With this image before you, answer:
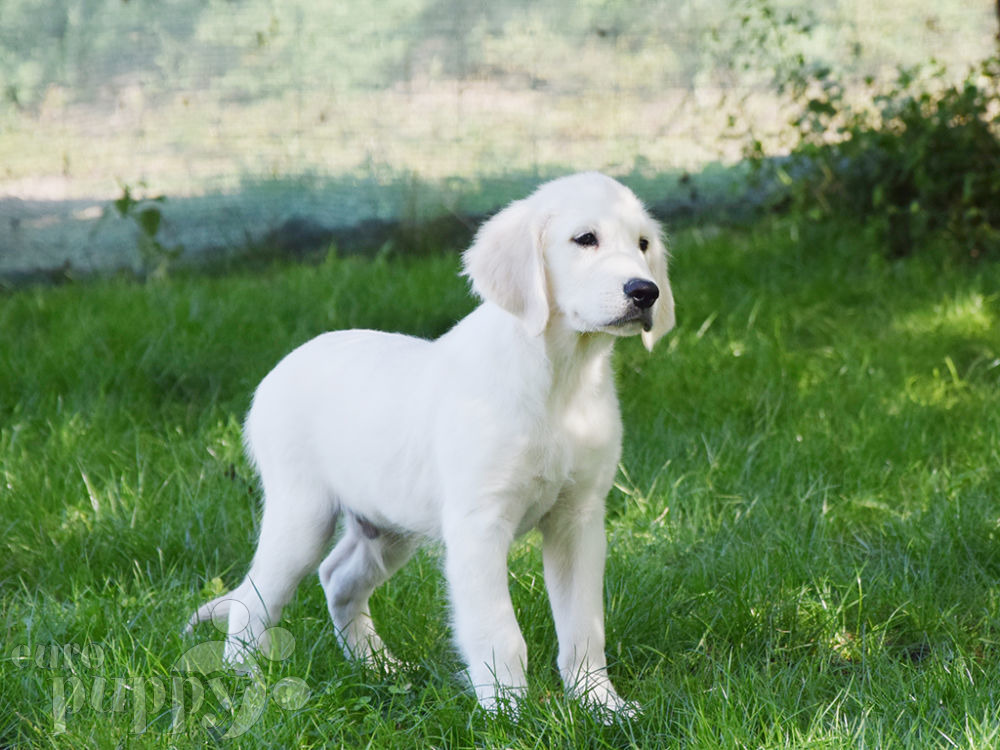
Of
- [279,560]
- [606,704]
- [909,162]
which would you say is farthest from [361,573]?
[909,162]

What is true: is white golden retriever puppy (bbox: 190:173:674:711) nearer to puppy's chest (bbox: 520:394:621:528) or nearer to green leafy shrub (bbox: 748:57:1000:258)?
puppy's chest (bbox: 520:394:621:528)

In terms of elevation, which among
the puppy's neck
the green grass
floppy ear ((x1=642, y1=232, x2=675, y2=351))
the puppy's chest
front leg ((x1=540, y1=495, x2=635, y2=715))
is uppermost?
floppy ear ((x1=642, y1=232, x2=675, y2=351))

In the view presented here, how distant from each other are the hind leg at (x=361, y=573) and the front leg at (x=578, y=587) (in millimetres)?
499

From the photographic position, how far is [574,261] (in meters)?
2.89

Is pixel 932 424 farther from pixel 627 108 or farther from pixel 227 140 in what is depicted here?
pixel 227 140

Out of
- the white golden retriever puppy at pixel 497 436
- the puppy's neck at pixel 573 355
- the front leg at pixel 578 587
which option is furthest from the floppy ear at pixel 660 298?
the front leg at pixel 578 587

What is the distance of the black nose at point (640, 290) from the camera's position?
2.76m

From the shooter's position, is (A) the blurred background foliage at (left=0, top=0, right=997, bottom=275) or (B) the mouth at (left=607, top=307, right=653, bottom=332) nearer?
(B) the mouth at (left=607, top=307, right=653, bottom=332)

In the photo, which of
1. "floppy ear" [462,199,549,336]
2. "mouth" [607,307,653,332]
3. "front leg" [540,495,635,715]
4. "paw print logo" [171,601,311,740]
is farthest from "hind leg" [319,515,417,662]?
"mouth" [607,307,653,332]

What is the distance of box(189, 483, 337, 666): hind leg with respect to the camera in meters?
3.27

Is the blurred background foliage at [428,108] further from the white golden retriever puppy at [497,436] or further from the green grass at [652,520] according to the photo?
the white golden retriever puppy at [497,436]

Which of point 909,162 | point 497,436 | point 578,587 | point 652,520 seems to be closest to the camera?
point 497,436

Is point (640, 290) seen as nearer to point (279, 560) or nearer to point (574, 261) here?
point (574, 261)

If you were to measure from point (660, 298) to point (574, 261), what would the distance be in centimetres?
29
